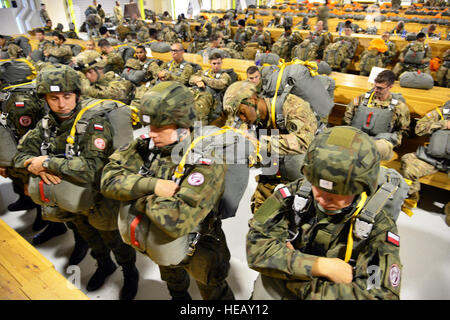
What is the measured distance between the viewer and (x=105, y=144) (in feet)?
6.75

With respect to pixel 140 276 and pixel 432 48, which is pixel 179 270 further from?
pixel 432 48

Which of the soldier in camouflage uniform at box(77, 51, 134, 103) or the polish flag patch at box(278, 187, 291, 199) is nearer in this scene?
the polish flag patch at box(278, 187, 291, 199)

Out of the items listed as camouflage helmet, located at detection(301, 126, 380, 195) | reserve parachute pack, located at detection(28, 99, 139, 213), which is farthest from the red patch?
camouflage helmet, located at detection(301, 126, 380, 195)

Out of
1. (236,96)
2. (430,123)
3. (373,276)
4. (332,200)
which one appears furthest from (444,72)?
(373,276)

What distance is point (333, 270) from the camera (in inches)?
46.4

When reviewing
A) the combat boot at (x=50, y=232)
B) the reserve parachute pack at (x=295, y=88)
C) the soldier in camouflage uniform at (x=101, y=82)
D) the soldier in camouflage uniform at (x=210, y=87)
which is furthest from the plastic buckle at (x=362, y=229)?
the soldier in camouflage uniform at (x=101, y=82)

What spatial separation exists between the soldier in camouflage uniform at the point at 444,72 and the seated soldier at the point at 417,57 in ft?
0.79

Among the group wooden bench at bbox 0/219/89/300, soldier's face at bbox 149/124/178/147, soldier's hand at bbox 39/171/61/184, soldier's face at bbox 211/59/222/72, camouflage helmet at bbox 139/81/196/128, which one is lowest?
wooden bench at bbox 0/219/89/300

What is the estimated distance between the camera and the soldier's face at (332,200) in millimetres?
1238

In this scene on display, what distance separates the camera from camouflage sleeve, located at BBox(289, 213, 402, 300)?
1.11m

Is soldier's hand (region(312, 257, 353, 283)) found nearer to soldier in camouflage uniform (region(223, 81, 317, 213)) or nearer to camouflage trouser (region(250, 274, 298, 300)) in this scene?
camouflage trouser (region(250, 274, 298, 300))

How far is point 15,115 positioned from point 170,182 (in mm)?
2079

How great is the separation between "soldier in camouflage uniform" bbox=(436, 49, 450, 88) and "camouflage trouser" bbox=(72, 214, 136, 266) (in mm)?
7659

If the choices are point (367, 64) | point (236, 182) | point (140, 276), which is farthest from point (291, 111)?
point (367, 64)
